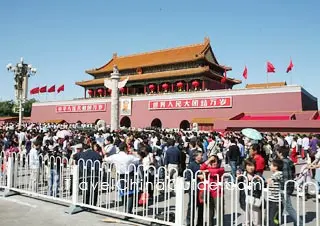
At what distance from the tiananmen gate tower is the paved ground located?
18766mm

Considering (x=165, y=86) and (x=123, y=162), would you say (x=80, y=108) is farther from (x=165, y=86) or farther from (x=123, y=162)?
(x=123, y=162)

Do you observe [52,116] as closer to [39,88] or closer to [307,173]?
[39,88]

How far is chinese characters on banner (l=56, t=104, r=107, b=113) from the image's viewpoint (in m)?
35.8

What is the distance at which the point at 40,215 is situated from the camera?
5.50 m

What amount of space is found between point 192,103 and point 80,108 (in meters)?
14.7

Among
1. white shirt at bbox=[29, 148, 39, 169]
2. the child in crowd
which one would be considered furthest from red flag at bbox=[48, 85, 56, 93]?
the child in crowd

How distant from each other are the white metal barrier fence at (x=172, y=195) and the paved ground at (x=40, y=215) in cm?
17

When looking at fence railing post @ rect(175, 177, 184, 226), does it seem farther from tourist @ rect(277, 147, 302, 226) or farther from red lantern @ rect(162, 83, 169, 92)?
red lantern @ rect(162, 83, 169, 92)

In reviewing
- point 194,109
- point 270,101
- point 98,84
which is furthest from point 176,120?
point 98,84

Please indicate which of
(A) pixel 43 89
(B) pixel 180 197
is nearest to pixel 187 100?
(A) pixel 43 89

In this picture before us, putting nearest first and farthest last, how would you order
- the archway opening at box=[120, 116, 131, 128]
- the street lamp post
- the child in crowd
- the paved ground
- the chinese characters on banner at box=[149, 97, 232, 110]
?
the child in crowd
the paved ground
the street lamp post
the chinese characters on banner at box=[149, 97, 232, 110]
the archway opening at box=[120, 116, 131, 128]

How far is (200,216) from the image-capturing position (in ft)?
16.0

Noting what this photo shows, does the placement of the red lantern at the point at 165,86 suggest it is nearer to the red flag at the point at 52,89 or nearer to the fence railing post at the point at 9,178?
the red flag at the point at 52,89

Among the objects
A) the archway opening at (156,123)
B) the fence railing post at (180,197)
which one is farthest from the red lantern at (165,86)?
the fence railing post at (180,197)
